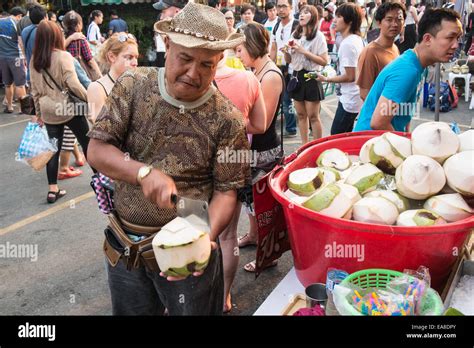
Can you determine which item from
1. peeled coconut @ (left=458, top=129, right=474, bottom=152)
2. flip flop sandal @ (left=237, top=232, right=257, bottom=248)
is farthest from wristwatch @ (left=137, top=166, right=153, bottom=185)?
flip flop sandal @ (left=237, top=232, right=257, bottom=248)

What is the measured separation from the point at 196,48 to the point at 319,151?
0.96 m

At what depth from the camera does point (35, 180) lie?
19.4ft

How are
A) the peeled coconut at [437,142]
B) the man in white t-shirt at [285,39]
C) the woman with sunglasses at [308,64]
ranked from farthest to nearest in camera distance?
the man in white t-shirt at [285,39] < the woman with sunglasses at [308,64] < the peeled coconut at [437,142]

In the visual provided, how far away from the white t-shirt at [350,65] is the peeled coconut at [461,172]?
3.34m

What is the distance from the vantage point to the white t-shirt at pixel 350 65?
16.6 ft

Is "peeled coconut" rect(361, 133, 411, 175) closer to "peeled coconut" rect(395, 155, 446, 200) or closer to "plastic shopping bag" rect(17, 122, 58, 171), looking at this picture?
"peeled coconut" rect(395, 155, 446, 200)

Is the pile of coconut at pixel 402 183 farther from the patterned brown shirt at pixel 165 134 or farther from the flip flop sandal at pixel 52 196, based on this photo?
the flip flop sandal at pixel 52 196

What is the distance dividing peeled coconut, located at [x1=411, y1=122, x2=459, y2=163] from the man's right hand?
1036mm

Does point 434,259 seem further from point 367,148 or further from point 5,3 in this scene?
point 5,3

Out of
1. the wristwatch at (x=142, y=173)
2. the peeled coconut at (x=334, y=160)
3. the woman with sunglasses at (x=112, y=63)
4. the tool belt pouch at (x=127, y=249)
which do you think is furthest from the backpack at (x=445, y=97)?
the wristwatch at (x=142, y=173)

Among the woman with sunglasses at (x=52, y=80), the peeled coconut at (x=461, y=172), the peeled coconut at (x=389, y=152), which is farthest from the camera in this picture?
the woman with sunglasses at (x=52, y=80)

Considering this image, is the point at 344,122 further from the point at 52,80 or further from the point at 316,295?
the point at 316,295

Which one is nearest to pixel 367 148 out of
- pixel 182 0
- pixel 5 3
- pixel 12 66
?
pixel 182 0

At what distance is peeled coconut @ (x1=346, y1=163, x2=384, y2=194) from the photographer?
189 centimetres
